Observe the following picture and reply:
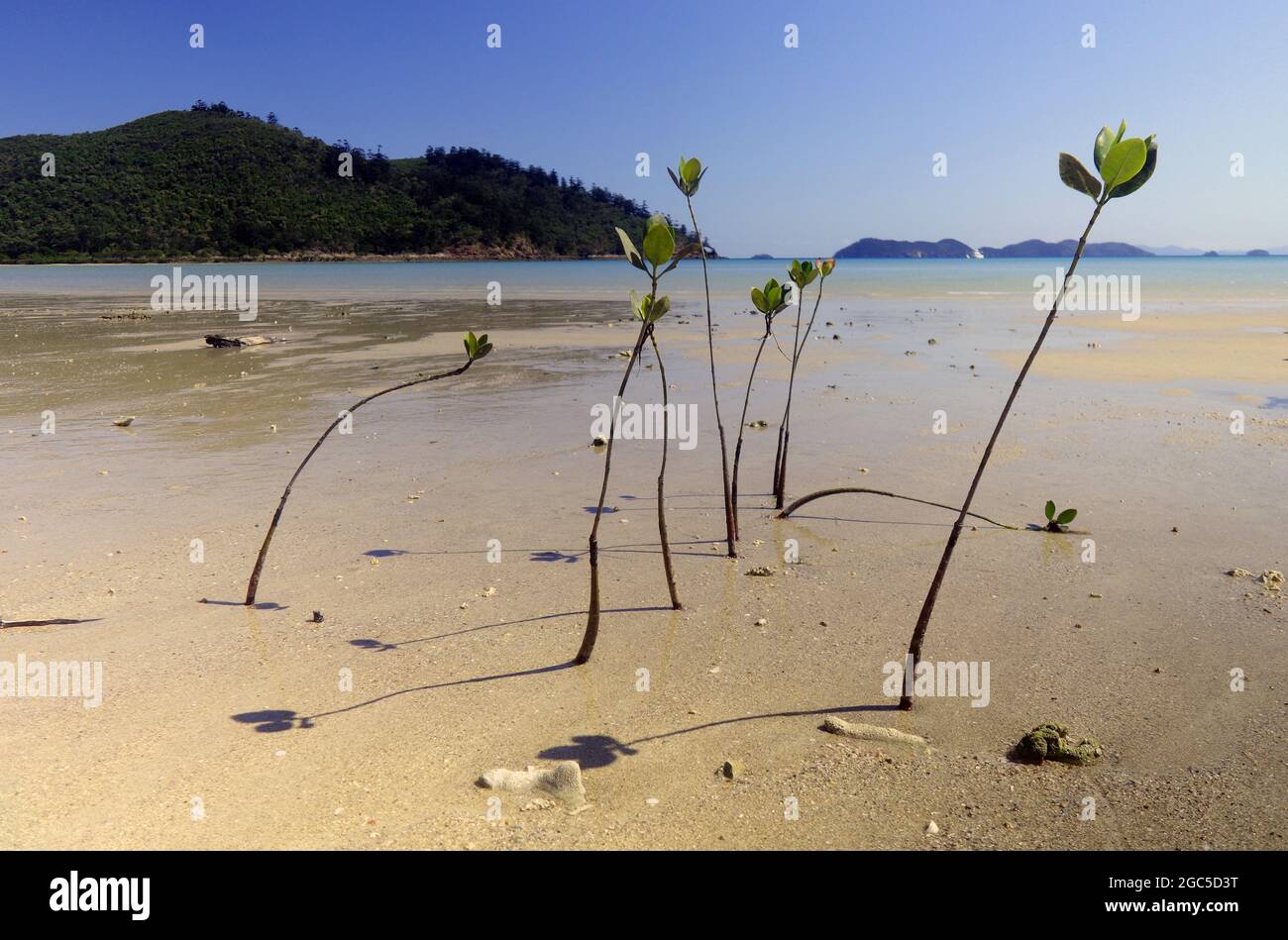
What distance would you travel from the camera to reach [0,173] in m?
77.4

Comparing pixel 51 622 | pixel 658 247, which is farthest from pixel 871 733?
pixel 51 622

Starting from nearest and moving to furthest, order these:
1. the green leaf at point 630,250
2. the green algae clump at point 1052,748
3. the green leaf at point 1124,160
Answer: the green leaf at point 1124,160 < the green algae clump at point 1052,748 < the green leaf at point 630,250

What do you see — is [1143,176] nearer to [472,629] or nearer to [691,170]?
[691,170]

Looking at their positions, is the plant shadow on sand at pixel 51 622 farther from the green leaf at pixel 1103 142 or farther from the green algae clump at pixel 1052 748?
the green leaf at pixel 1103 142

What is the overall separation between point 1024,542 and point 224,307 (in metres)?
26.2

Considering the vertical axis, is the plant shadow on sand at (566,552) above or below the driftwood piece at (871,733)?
above

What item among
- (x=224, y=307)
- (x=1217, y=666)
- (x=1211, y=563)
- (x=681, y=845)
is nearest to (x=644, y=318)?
(x=681, y=845)

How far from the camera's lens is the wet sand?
265 cm

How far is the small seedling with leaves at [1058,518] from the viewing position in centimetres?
524

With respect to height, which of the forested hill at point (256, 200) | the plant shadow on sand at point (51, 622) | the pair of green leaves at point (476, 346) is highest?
the forested hill at point (256, 200)

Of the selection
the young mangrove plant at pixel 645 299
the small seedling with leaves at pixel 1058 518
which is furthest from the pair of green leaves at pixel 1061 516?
the young mangrove plant at pixel 645 299

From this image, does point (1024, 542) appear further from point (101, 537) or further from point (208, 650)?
point (101, 537)

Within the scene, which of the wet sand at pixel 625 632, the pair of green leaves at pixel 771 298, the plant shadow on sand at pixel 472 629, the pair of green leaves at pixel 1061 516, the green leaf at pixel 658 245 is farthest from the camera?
the pair of green leaves at pixel 1061 516

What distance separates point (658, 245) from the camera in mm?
3244
